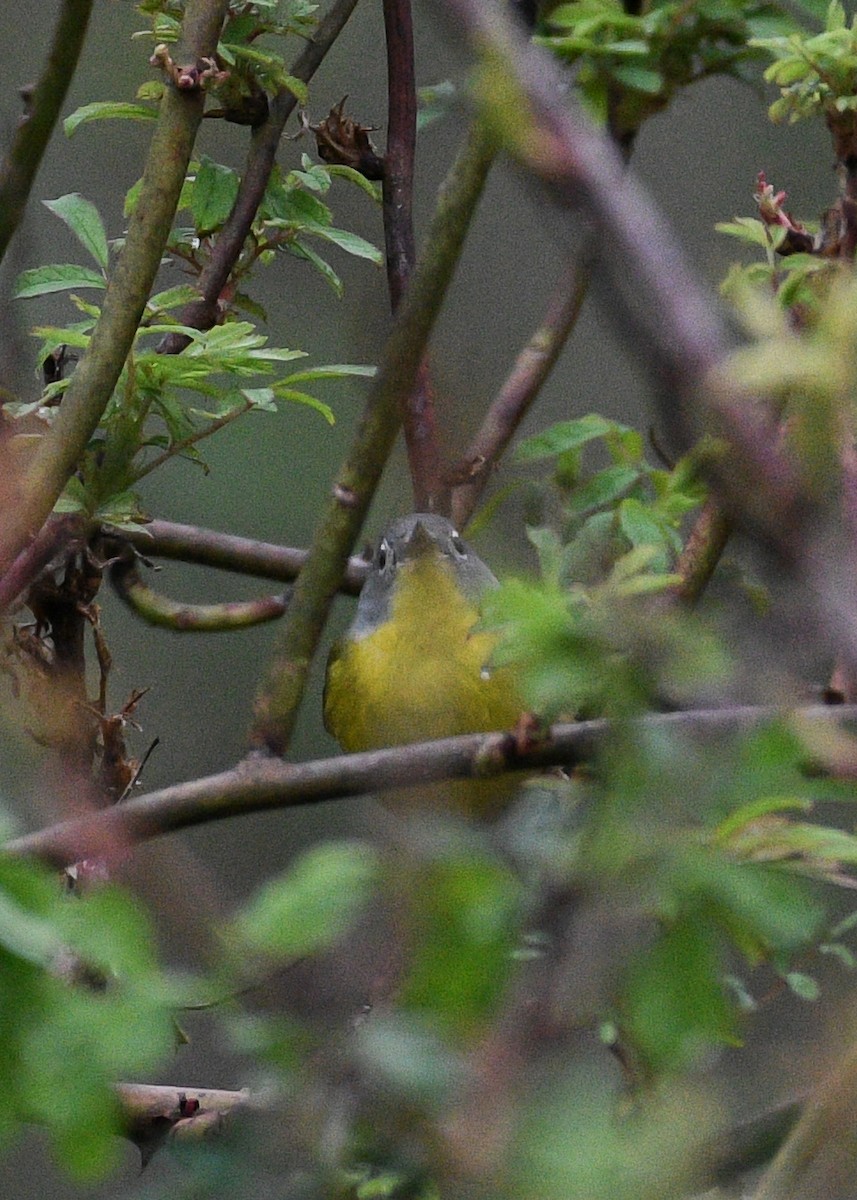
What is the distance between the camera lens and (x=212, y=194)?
1.81 meters

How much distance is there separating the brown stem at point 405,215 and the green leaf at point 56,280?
1.43 feet

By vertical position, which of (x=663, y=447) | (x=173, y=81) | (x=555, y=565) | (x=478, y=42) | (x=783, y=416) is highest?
(x=478, y=42)

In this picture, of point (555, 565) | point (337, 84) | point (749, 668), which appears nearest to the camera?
point (749, 668)

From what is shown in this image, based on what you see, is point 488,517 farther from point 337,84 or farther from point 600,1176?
point 337,84

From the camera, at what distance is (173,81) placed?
1.43 metres

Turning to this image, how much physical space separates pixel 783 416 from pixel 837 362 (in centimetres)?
92

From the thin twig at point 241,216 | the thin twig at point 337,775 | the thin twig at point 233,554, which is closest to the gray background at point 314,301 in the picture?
the thin twig at point 233,554

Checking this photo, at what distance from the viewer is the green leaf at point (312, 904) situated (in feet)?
1.88

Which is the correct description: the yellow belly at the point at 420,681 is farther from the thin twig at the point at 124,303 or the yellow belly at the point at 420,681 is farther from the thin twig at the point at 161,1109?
the thin twig at the point at 124,303

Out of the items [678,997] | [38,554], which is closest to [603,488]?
[38,554]

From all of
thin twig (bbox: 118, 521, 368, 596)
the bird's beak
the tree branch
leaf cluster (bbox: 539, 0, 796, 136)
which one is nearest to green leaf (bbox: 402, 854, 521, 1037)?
the tree branch

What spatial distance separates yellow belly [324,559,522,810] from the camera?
2090 millimetres

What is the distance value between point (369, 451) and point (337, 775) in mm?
272

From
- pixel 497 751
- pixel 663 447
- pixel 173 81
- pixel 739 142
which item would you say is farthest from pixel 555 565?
pixel 739 142
